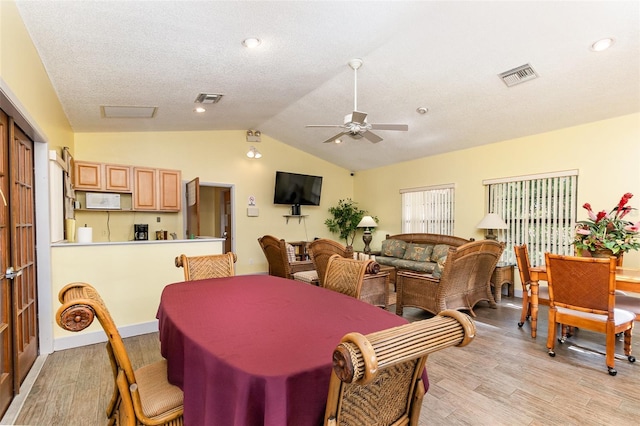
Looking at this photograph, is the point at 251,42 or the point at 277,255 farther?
the point at 277,255

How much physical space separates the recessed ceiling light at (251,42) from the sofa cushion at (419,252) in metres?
4.55

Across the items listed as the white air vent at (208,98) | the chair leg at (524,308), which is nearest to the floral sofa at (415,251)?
the chair leg at (524,308)

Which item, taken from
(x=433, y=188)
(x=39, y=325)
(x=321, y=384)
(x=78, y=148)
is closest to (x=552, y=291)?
(x=321, y=384)

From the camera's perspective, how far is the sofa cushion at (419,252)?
5.87m

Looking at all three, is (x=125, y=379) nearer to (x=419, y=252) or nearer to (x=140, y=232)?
(x=140, y=232)

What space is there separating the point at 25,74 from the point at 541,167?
19.9ft

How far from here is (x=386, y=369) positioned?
965mm

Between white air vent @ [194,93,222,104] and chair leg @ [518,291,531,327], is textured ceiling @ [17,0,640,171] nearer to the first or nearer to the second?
white air vent @ [194,93,222,104]

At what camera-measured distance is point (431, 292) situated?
3.77 m

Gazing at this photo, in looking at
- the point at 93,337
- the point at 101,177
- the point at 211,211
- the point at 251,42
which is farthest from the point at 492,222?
the point at 211,211

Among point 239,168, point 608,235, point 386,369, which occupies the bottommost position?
point 386,369

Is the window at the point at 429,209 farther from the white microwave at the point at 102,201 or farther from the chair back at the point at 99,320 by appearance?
the chair back at the point at 99,320

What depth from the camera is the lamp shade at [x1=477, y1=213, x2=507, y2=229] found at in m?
5.07

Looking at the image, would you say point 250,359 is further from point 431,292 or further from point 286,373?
point 431,292
